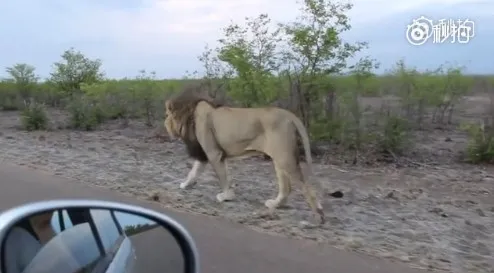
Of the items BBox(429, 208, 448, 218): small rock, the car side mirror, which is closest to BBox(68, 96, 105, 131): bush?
BBox(429, 208, 448, 218): small rock

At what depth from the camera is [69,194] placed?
10.1m

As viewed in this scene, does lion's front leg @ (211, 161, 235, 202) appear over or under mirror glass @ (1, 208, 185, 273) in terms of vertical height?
under

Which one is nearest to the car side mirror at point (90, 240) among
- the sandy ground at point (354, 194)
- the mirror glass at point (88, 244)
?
the mirror glass at point (88, 244)

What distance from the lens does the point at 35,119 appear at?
20.9 m

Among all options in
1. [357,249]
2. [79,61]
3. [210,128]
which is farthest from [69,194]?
[79,61]

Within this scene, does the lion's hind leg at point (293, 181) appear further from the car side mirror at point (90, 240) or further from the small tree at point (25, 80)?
the small tree at point (25, 80)

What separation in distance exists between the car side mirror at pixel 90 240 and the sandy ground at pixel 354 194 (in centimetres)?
360

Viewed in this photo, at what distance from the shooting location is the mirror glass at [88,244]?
2447mm

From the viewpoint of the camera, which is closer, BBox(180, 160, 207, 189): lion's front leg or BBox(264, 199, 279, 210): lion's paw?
BBox(264, 199, 279, 210): lion's paw

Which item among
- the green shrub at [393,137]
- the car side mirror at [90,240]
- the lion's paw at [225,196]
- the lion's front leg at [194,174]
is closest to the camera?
the car side mirror at [90,240]

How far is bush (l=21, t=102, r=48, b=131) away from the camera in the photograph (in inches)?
821

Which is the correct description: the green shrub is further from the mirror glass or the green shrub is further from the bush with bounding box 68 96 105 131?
the mirror glass

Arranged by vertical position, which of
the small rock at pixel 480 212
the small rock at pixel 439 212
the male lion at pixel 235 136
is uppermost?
the male lion at pixel 235 136

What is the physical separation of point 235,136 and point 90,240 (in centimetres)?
642
